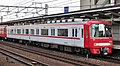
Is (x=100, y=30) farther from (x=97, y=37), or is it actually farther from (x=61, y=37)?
(x=61, y=37)

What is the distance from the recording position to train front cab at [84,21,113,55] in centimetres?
1666

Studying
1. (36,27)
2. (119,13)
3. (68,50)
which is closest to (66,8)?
(36,27)

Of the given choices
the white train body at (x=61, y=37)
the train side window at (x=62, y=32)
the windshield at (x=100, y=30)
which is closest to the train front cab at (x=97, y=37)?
the windshield at (x=100, y=30)

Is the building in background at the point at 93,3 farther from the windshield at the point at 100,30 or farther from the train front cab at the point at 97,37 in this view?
the train front cab at the point at 97,37

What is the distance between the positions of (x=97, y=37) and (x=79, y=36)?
1.57 metres

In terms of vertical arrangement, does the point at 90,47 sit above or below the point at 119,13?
below

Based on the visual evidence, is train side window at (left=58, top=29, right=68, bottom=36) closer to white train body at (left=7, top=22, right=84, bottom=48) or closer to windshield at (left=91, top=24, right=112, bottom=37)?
white train body at (left=7, top=22, right=84, bottom=48)

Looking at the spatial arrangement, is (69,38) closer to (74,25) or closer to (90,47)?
(74,25)

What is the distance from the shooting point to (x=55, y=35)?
21.8 metres

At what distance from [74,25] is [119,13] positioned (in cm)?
354

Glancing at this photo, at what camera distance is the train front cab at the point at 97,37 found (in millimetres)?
16656

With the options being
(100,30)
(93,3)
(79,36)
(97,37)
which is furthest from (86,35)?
(93,3)

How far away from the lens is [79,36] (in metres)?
17.8

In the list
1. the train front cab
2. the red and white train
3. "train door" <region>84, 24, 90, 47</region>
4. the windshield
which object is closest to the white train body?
the red and white train
